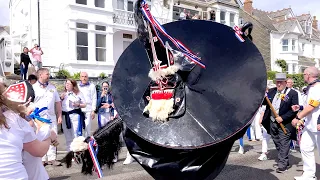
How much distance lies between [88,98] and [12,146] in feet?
17.0

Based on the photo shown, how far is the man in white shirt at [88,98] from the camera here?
287 inches

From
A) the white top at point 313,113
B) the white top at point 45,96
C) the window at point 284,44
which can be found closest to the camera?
the white top at point 313,113

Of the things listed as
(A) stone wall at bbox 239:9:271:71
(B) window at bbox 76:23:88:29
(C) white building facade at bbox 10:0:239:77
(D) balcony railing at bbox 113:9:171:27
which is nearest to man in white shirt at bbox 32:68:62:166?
(C) white building facade at bbox 10:0:239:77

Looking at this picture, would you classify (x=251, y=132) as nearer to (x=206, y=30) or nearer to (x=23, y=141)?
(x=206, y=30)

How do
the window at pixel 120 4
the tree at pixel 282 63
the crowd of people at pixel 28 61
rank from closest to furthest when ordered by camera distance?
the crowd of people at pixel 28 61 < the window at pixel 120 4 < the tree at pixel 282 63

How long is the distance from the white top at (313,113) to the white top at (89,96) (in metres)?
4.67

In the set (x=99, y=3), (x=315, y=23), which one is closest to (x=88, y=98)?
(x=99, y=3)

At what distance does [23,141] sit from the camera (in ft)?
7.78

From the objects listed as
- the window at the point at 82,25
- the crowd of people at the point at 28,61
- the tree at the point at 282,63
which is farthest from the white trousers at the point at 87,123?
the tree at the point at 282,63

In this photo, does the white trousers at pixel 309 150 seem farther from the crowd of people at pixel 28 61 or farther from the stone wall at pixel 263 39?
the stone wall at pixel 263 39

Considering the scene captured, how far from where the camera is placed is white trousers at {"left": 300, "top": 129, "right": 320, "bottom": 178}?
16.8ft

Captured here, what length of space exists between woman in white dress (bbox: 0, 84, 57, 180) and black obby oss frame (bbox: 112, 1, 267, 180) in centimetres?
114

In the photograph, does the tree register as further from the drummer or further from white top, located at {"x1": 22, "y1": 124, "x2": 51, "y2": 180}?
white top, located at {"x1": 22, "y1": 124, "x2": 51, "y2": 180}

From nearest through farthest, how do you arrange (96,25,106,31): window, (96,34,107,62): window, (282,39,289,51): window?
1. (96,25,106,31): window
2. (96,34,107,62): window
3. (282,39,289,51): window
